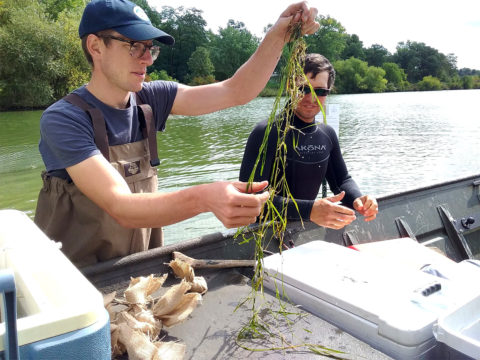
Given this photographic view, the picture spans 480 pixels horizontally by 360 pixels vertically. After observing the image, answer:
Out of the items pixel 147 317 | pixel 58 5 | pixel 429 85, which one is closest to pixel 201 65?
pixel 58 5

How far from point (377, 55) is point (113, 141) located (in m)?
85.3

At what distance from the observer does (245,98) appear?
9.59 ft

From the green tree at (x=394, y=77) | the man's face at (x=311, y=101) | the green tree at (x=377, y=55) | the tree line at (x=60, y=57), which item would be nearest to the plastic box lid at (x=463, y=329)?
the man's face at (x=311, y=101)

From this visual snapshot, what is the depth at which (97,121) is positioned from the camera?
2.25 metres

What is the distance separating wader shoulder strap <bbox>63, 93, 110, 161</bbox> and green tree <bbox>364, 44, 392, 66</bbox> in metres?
76.2

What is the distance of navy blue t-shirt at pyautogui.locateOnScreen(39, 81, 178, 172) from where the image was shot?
2051 mm

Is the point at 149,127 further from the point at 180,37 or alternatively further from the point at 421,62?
the point at 421,62

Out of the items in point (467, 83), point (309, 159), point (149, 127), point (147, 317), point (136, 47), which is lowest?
point (147, 317)

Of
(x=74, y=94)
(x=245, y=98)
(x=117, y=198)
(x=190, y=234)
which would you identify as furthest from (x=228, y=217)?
(x=190, y=234)

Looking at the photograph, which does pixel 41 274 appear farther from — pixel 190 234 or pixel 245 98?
pixel 190 234

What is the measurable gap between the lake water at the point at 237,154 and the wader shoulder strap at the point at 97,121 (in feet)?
18.2

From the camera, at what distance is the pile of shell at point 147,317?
5.16ft

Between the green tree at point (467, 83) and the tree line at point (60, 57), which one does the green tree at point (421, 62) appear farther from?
the tree line at point (60, 57)

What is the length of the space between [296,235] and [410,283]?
1252 mm
